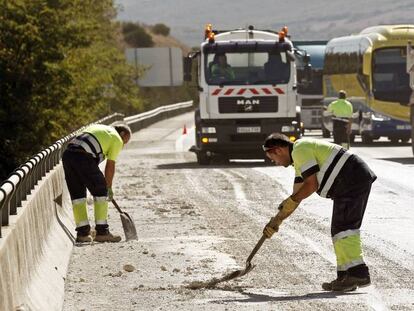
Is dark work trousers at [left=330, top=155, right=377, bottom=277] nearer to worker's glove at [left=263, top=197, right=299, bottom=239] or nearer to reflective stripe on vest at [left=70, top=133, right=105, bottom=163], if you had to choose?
worker's glove at [left=263, top=197, right=299, bottom=239]

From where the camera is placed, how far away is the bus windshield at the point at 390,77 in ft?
135

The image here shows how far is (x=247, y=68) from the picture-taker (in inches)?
1217

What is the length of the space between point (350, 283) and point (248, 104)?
19.7 m

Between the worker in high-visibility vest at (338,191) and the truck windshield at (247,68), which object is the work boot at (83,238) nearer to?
the worker in high-visibility vest at (338,191)

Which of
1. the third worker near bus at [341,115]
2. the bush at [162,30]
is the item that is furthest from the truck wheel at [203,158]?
the bush at [162,30]

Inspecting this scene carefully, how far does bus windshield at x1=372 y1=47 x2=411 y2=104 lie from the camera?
41.2 m

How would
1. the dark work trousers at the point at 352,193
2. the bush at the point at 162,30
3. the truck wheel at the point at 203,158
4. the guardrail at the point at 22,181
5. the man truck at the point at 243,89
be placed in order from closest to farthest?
the guardrail at the point at 22,181 < the dark work trousers at the point at 352,193 < the man truck at the point at 243,89 < the truck wheel at the point at 203,158 < the bush at the point at 162,30

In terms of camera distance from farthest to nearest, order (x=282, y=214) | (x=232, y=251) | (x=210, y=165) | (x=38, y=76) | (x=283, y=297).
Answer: (x=38, y=76) < (x=210, y=165) < (x=232, y=251) < (x=282, y=214) < (x=283, y=297)

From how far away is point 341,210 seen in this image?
38.6 feet

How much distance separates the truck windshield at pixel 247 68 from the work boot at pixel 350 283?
19225mm

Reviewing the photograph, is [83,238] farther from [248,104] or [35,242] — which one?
[248,104]

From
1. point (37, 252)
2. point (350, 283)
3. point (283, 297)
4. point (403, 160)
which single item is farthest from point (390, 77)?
point (283, 297)

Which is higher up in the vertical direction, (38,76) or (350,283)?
(350,283)

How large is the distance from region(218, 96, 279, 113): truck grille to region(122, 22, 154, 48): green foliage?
110 meters
